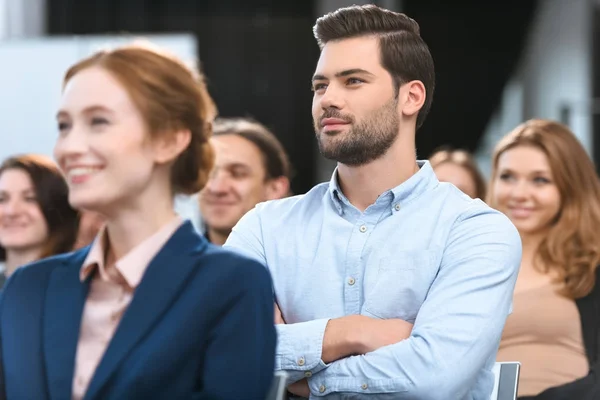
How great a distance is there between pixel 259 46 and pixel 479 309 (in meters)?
7.34

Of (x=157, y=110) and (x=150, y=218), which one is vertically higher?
(x=157, y=110)

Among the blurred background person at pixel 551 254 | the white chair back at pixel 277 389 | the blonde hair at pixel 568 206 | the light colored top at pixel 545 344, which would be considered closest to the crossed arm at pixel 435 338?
the white chair back at pixel 277 389

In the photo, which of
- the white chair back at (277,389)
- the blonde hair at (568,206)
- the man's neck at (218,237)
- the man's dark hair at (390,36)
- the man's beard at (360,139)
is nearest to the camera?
the white chair back at (277,389)

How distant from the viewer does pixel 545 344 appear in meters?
3.58

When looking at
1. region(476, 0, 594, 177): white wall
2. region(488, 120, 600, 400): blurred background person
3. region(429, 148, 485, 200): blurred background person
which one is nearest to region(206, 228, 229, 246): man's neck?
region(488, 120, 600, 400): blurred background person

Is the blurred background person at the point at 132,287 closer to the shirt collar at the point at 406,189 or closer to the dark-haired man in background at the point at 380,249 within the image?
the dark-haired man in background at the point at 380,249

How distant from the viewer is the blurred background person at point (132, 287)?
1651 millimetres

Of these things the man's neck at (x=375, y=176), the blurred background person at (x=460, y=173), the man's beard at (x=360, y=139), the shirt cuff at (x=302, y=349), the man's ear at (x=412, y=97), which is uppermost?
the man's ear at (x=412, y=97)

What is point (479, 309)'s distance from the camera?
2299 millimetres

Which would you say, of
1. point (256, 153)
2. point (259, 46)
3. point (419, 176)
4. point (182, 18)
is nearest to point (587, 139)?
point (259, 46)

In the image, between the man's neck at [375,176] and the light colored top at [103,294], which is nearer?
the light colored top at [103,294]

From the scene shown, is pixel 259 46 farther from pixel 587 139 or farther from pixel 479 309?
pixel 479 309

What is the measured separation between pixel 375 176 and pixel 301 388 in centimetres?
54

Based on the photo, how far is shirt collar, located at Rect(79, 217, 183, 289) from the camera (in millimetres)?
1702
